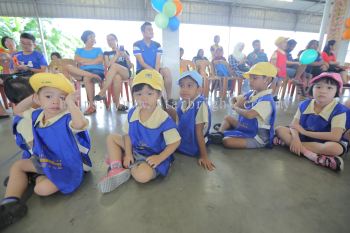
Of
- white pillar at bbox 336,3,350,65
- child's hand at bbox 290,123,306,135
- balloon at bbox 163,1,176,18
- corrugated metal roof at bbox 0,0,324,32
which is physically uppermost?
corrugated metal roof at bbox 0,0,324,32

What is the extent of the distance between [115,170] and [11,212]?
51 cm

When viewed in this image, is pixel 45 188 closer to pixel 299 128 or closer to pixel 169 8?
pixel 299 128

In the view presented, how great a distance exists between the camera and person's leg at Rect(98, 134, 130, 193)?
1092mm

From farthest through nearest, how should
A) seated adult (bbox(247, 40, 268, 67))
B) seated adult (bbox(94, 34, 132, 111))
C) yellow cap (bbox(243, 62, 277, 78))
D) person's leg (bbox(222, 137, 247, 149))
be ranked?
seated adult (bbox(247, 40, 268, 67)) → seated adult (bbox(94, 34, 132, 111)) → person's leg (bbox(222, 137, 247, 149)) → yellow cap (bbox(243, 62, 277, 78))

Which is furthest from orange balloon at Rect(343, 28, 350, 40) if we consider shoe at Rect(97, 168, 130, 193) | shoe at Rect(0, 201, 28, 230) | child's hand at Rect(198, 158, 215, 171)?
shoe at Rect(0, 201, 28, 230)

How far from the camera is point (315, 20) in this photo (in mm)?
9117

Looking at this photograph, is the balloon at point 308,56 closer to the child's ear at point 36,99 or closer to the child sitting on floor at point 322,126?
the child sitting on floor at point 322,126

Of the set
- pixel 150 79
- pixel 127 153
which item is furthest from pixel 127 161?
pixel 150 79

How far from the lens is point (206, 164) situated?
1380 mm

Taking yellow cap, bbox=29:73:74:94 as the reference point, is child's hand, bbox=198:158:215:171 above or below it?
below

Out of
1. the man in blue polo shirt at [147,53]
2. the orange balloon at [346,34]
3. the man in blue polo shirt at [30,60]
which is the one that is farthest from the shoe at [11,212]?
the orange balloon at [346,34]

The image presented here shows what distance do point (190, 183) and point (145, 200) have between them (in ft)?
1.01

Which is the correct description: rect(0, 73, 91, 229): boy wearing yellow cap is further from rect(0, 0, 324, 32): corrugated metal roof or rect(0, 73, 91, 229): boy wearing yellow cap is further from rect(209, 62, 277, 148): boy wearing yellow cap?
rect(0, 0, 324, 32): corrugated metal roof

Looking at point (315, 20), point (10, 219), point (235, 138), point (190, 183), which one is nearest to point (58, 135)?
point (10, 219)
